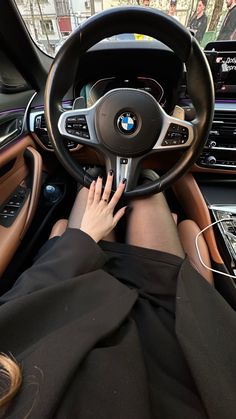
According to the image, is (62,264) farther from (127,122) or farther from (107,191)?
(127,122)

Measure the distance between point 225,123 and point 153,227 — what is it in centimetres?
48

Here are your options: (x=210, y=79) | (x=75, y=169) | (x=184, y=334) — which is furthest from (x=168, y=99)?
(x=184, y=334)

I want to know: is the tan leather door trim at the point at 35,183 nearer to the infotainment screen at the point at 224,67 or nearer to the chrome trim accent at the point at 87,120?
the chrome trim accent at the point at 87,120

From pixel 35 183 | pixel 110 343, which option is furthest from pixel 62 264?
pixel 35 183

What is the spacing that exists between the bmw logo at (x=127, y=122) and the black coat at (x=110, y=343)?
35 centimetres

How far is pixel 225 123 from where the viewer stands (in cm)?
93

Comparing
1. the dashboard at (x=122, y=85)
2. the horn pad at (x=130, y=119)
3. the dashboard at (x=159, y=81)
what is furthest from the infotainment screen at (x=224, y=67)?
the horn pad at (x=130, y=119)

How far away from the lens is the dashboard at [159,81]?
905 millimetres

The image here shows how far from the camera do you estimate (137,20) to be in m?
0.63

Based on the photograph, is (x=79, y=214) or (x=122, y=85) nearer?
(x=79, y=214)

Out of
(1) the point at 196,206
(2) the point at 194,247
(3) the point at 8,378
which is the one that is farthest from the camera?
(1) the point at 196,206

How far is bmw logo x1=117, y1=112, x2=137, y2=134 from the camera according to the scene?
74 cm

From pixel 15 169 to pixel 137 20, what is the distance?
1.98 ft

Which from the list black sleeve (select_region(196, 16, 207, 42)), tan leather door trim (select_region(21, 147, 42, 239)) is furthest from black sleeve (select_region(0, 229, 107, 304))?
black sleeve (select_region(196, 16, 207, 42))
